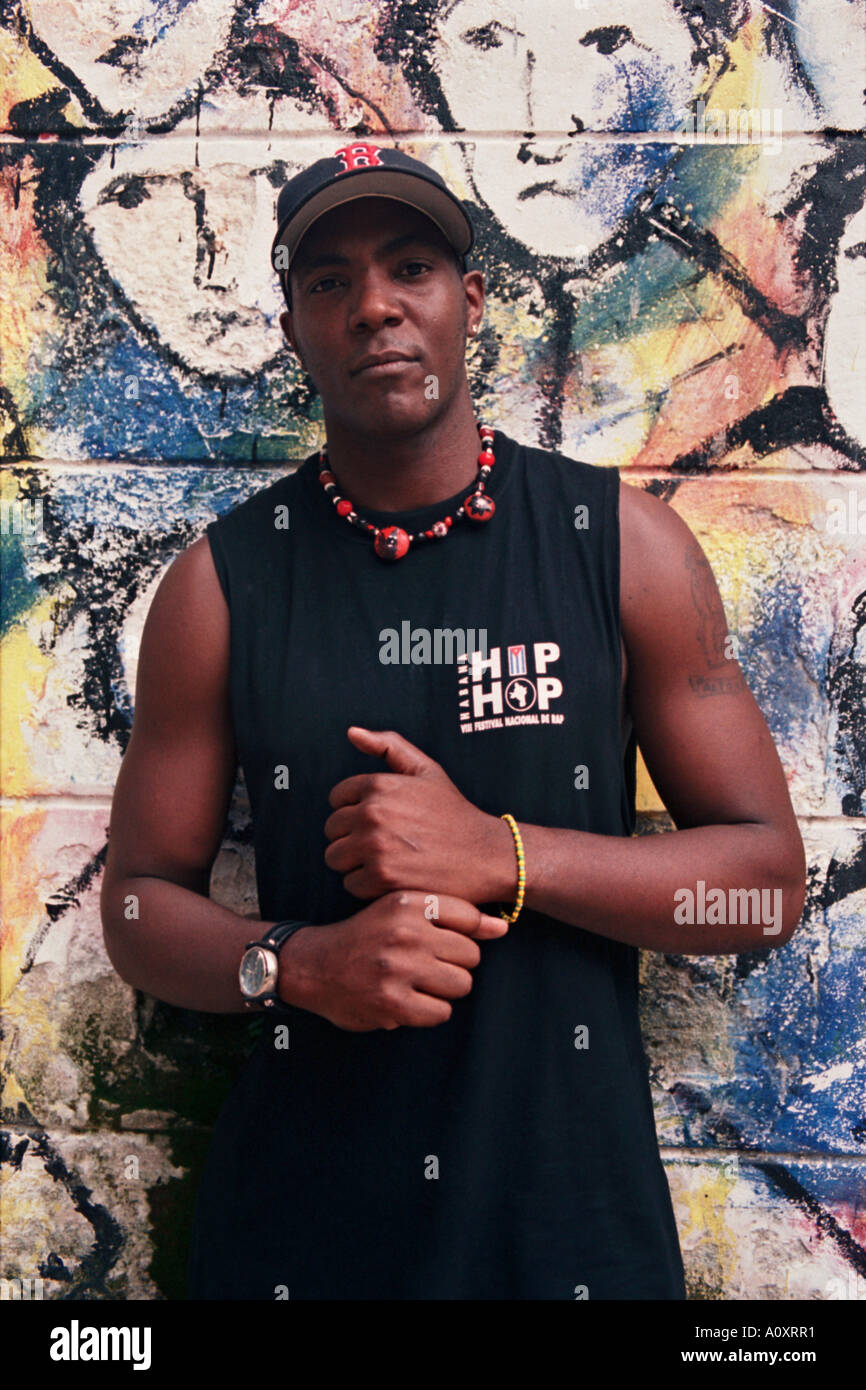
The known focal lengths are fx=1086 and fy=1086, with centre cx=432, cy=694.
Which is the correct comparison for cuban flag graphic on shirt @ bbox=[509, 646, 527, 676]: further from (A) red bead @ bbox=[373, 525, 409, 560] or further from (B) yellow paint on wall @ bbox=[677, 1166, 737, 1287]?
(B) yellow paint on wall @ bbox=[677, 1166, 737, 1287]

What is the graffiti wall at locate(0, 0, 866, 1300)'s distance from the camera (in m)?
2.26

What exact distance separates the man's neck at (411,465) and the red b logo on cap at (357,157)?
43cm

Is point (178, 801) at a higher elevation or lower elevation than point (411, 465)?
lower

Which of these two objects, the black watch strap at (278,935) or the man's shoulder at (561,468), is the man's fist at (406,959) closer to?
the black watch strap at (278,935)

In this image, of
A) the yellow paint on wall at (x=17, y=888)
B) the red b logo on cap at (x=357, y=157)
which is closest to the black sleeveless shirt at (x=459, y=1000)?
the red b logo on cap at (x=357, y=157)

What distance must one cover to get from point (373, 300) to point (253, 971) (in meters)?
1.12

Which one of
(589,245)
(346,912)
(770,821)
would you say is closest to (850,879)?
(770,821)

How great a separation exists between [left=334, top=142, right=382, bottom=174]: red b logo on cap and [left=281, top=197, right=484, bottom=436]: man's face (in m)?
0.06

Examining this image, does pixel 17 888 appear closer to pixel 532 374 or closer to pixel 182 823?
pixel 182 823

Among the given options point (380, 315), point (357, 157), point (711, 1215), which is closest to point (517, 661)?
point (380, 315)

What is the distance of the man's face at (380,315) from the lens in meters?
1.81

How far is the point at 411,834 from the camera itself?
1.63 meters
